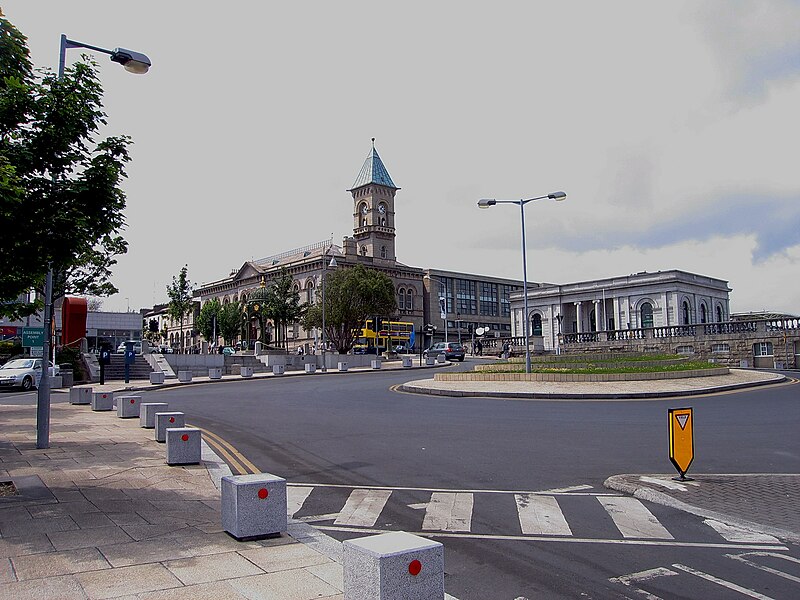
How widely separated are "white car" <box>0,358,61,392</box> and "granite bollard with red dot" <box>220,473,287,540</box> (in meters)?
27.0

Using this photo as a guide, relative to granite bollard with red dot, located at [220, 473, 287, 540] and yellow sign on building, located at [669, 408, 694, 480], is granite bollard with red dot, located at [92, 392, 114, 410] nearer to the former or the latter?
granite bollard with red dot, located at [220, 473, 287, 540]

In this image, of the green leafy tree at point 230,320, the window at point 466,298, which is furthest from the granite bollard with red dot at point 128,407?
the window at point 466,298

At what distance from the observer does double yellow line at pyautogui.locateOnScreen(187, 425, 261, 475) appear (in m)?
10.7

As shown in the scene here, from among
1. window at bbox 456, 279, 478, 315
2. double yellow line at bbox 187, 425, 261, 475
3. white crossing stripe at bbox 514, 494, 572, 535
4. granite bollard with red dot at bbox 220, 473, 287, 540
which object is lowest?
white crossing stripe at bbox 514, 494, 572, 535

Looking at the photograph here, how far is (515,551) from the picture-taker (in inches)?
252

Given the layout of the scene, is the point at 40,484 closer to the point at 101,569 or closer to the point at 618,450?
the point at 101,569

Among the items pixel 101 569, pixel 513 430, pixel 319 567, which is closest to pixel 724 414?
pixel 513 430

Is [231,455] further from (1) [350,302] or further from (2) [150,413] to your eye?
(1) [350,302]

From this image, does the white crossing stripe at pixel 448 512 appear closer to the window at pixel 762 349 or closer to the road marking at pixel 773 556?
the road marking at pixel 773 556

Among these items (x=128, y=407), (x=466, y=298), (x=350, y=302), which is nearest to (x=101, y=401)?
(x=128, y=407)

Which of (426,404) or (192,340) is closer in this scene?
(426,404)

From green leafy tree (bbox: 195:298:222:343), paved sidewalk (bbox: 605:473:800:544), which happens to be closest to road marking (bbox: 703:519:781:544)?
paved sidewalk (bbox: 605:473:800:544)

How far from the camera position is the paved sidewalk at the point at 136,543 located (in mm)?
5191

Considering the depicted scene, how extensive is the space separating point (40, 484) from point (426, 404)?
1388 centimetres
